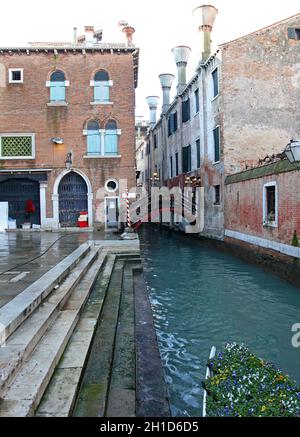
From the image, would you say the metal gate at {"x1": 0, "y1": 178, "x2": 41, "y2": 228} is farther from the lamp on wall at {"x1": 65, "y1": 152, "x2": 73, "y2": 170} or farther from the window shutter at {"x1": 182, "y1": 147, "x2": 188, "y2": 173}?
the window shutter at {"x1": 182, "y1": 147, "x2": 188, "y2": 173}

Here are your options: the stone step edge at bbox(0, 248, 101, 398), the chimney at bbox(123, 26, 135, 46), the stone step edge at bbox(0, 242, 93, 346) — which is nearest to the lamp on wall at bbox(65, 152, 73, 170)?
the chimney at bbox(123, 26, 135, 46)

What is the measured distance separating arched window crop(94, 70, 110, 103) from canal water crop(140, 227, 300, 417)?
986 centimetres

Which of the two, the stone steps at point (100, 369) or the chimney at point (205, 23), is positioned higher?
the chimney at point (205, 23)

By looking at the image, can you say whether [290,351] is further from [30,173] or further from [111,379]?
[30,173]

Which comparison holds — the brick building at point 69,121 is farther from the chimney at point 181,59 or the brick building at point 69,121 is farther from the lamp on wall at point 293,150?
the lamp on wall at point 293,150

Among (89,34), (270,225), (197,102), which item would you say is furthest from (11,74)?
(270,225)

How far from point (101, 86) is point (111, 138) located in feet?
8.85

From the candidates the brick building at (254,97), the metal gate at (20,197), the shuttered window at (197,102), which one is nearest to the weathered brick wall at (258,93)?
the brick building at (254,97)

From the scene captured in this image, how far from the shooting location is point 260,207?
42.4 ft

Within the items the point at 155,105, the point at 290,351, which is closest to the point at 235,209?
the point at 290,351

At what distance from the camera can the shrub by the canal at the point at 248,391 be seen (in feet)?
9.37

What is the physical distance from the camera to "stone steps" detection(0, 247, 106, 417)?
293 cm

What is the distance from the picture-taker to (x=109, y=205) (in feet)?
62.3

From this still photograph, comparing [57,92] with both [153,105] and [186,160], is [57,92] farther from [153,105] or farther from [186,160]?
[153,105]
